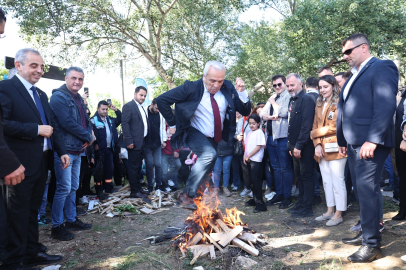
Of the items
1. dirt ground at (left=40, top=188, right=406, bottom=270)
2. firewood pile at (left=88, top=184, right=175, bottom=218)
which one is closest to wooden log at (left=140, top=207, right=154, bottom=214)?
firewood pile at (left=88, top=184, right=175, bottom=218)

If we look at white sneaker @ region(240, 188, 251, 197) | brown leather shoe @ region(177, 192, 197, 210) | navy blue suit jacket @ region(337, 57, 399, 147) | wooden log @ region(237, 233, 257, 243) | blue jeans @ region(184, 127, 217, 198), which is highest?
navy blue suit jacket @ region(337, 57, 399, 147)

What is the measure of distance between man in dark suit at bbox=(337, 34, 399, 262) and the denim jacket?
12.8ft

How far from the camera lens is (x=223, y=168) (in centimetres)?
752

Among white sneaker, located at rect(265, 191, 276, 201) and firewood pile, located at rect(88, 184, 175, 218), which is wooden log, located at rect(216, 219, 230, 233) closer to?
firewood pile, located at rect(88, 184, 175, 218)

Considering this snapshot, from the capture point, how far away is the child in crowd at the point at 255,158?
5.79m

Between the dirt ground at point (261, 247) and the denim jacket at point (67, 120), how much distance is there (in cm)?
149

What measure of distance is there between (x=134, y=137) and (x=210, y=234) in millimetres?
3810

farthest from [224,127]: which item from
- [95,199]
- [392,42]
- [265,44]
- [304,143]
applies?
[265,44]

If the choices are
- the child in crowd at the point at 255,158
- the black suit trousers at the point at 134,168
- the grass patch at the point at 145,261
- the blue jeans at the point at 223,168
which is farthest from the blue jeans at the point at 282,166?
the grass patch at the point at 145,261

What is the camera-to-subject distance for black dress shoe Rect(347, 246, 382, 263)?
123 inches

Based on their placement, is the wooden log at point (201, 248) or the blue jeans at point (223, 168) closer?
the wooden log at point (201, 248)

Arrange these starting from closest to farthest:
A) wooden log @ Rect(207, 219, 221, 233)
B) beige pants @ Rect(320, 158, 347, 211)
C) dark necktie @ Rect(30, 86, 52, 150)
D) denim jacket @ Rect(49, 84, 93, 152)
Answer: dark necktie @ Rect(30, 86, 52, 150), wooden log @ Rect(207, 219, 221, 233), beige pants @ Rect(320, 158, 347, 211), denim jacket @ Rect(49, 84, 93, 152)

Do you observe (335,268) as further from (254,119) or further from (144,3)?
(144,3)

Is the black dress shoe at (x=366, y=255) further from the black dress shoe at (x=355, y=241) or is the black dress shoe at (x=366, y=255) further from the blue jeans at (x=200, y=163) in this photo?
the blue jeans at (x=200, y=163)
